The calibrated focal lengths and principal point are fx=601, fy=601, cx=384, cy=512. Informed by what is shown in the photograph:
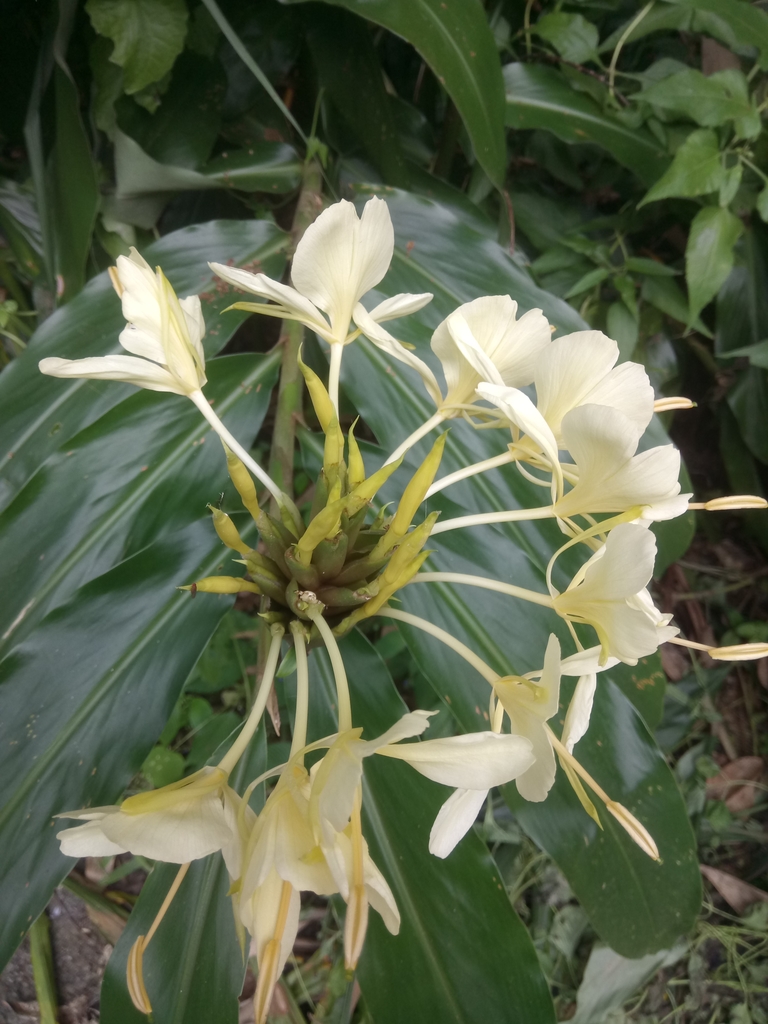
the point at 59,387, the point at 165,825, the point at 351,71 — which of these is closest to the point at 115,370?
the point at 165,825

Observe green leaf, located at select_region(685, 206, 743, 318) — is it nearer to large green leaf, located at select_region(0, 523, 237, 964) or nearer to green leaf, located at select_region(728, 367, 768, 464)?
green leaf, located at select_region(728, 367, 768, 464)

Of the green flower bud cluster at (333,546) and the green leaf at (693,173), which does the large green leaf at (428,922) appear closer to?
the green flower bud cluster at (333,546)

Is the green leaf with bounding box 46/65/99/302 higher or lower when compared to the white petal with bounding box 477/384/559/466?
higher

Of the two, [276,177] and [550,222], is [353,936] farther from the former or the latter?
[550,222]

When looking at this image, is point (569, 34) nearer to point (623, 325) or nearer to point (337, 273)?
point (623, 325)

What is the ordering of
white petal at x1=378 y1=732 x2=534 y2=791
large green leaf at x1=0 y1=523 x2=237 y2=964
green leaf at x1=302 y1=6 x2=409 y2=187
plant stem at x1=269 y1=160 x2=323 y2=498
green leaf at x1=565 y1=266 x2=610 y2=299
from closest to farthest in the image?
white petal at x1=378 y1=732 x2=534 y2=791 < large green leaf at x1=0 y1=523 x2=237 y2=964 < plant stem at x1=269 y1=160 x2=323 y2=498 < green leaf at x1=302 y1=6 x2=409 y2=187 < green leaf at x1=565 y1=266 x2=610 y2=299

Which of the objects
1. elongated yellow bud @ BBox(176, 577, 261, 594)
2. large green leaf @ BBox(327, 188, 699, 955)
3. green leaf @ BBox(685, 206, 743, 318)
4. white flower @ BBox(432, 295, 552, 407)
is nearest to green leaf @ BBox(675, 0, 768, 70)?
green leaf @ BBox(685, 206, 743, 318)

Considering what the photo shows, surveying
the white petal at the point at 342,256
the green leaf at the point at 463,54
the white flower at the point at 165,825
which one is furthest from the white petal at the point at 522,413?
the green leaf at the point at 463,54

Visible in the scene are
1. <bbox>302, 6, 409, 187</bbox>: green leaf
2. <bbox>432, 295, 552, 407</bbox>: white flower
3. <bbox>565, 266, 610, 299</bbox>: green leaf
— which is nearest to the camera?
<bbox>432, 295, 552, 407</bbox>: white flower
